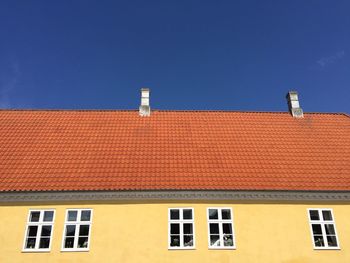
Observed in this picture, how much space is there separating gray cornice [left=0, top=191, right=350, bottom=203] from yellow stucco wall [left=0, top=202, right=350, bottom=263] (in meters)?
0.25

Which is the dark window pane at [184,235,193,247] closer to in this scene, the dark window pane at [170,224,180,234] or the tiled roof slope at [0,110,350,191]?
the dark window pane at [170,224,180,234]

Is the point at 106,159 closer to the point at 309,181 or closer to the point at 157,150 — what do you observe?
the point at 157,150

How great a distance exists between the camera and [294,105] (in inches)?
909

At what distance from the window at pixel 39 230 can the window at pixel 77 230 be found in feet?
2.14

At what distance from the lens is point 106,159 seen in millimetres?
17828

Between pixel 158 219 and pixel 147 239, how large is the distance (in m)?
0.92

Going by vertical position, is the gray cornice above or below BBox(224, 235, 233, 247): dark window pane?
above

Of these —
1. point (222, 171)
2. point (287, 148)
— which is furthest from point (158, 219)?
point (287, 148)

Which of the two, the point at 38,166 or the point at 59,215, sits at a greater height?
the point at 38,166

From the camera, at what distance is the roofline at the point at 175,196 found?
15.8 meters

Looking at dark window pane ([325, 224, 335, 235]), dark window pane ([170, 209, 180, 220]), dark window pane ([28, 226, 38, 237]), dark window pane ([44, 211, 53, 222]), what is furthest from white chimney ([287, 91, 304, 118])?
dark window pane ([28, 226, 38, 237])

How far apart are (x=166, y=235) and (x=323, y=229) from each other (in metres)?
6.65

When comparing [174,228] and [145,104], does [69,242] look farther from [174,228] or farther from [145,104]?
[145,104]

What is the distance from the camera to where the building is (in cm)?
1543
